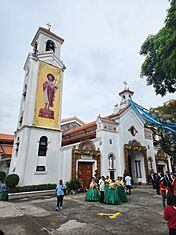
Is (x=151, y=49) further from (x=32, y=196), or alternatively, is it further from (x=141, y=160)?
(x=32, y=196)

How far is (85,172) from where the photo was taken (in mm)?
15531

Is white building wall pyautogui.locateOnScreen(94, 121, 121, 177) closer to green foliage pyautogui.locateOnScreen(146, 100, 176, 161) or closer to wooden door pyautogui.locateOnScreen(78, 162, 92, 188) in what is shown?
wooden door pyautogui.locateOnScreen(78, 162, 92, 188)

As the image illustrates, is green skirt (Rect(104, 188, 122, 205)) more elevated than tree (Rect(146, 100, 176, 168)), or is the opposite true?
tree (Rect(146, 100, 176, 168))

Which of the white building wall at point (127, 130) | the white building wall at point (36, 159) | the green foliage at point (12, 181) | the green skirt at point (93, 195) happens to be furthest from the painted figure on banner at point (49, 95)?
the green skirt at point (93, 195)

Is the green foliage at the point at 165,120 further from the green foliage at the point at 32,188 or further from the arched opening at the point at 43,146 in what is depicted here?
the green foliage at the point at 32,188

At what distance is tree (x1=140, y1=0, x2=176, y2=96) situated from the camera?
937 cm

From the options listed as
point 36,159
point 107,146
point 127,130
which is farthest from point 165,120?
point 36,159

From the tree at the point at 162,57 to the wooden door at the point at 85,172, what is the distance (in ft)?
31.7

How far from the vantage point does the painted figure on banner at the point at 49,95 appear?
1725cm

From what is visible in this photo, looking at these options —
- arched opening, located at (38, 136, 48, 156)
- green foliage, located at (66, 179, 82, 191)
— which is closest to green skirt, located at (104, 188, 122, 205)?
green foliage, located at (66, 179, 82, 191)

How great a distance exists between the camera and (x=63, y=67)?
2034cm

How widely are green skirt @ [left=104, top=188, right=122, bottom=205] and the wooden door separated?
18.5ft

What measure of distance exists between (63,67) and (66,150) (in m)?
10.9

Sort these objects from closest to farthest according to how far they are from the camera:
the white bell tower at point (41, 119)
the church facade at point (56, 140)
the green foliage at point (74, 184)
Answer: the green foliage at point (74, 184) → the white bell tower at point (41, 119) → the church facade at point (56, 140)
